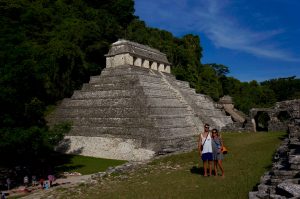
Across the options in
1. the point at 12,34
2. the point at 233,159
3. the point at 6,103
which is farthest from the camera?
the point at 12,34

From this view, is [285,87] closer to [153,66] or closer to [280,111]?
[280,111]

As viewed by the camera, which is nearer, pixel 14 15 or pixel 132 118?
pixel 132 118

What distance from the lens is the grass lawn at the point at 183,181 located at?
963cm

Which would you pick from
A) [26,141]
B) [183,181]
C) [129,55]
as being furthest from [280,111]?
[26,141]

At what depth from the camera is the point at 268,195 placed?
7062 millimetres

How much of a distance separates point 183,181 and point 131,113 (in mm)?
13887

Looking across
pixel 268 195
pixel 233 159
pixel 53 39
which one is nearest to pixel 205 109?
pixel 53 39

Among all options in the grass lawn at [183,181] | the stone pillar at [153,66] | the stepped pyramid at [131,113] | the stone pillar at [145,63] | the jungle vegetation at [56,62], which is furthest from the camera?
the stone pillar at [153,66]

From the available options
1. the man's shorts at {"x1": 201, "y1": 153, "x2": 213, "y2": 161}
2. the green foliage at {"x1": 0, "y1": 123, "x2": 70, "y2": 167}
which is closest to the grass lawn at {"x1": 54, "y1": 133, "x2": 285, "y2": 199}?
the man's shorts at {"x1": 201, "y1": 153, "x2": 213, "y2": 161}

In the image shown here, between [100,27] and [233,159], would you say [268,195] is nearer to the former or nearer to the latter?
[233,159]

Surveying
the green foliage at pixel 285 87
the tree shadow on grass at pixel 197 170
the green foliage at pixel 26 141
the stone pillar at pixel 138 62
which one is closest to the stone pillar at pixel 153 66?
the stone pillar at pixel 138 62

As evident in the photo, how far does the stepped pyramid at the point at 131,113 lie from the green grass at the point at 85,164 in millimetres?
1070

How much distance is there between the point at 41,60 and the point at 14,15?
21321 millimetres

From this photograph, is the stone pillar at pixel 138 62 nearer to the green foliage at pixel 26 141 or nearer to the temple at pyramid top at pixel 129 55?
the temple at pyramid top at pixel 129 55
